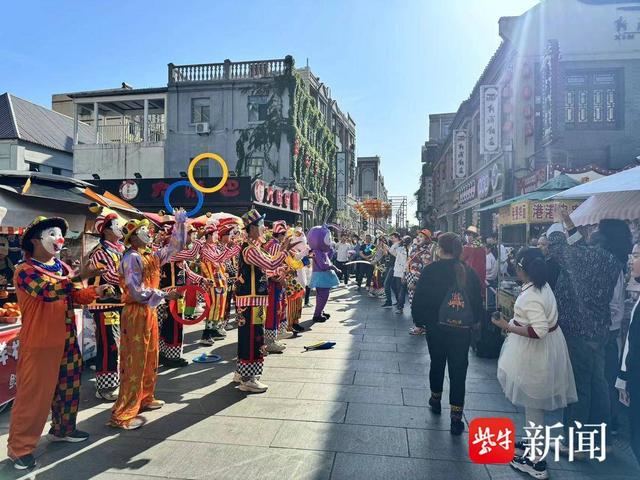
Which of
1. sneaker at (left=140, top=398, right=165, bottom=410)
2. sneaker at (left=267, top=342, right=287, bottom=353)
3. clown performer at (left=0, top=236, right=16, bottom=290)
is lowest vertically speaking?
sneaker at (left=140, top=398, right=165, bottom=410)

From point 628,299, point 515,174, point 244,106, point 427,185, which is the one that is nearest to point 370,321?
point 628,299

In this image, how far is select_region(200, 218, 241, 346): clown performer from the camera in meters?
7.27

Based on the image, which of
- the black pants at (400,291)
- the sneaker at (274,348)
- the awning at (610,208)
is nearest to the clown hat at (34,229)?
the sneaker at (274,348)

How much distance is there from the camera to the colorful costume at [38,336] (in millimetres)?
3279

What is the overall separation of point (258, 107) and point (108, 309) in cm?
2143

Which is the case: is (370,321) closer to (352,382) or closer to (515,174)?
(352,382)

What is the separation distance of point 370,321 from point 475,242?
269cm

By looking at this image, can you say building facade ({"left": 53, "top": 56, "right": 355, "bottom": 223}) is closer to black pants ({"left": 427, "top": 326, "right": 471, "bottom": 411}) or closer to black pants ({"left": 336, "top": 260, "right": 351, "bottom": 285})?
black pants ({"left": 336, "top": 260, "right": 351, "bottom": 285})

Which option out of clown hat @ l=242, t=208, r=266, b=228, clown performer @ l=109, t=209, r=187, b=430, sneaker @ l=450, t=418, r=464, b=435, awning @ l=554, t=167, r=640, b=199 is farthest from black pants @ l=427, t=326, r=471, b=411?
clown performer @ l=109, t=209, r=187, b=430

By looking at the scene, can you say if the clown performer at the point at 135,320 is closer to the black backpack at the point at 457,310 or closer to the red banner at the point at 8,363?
the red banner at the point at 8,363

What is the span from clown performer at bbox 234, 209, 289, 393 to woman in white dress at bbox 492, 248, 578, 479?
105 inches

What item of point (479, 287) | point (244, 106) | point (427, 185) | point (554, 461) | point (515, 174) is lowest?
point (554, 461)

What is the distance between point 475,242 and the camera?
337 inches

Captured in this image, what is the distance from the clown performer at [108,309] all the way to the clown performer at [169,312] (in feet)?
3.88
